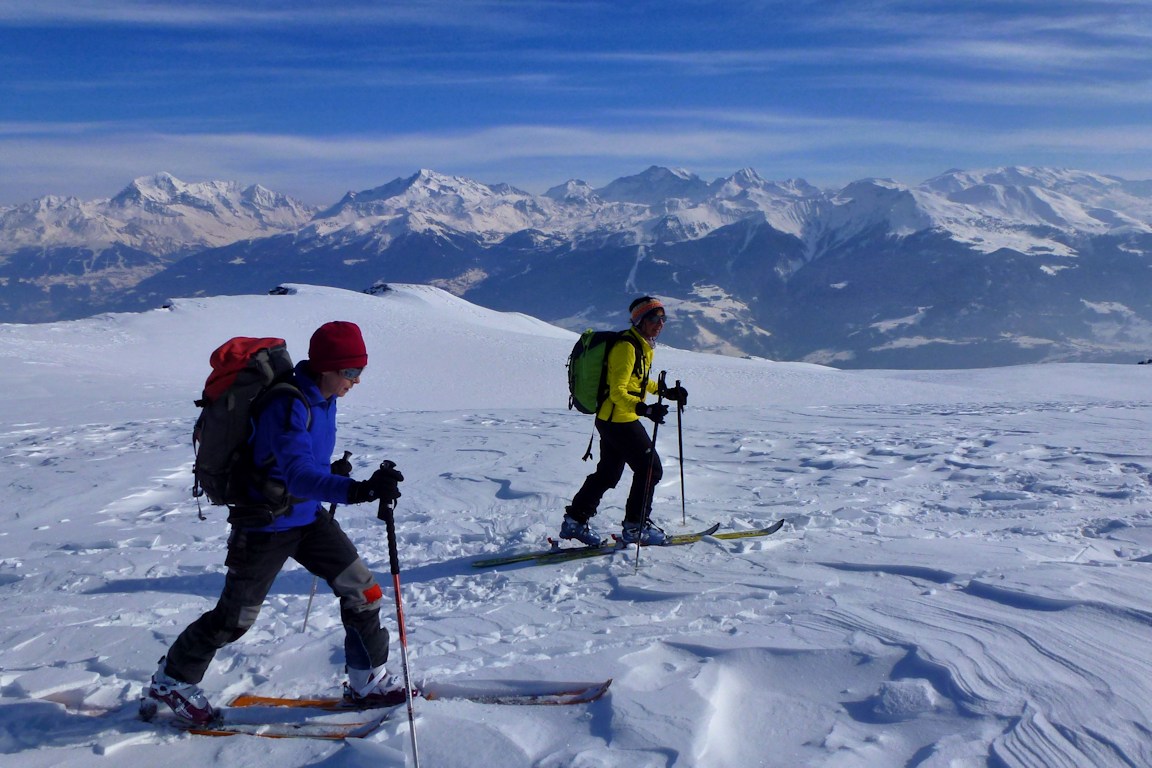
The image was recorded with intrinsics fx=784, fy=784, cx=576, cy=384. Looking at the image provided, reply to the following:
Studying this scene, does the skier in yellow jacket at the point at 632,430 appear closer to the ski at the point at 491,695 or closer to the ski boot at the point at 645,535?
the ski boot at the point at 645,535

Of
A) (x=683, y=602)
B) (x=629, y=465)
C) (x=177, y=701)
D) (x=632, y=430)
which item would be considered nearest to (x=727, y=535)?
(x=629, y=465)

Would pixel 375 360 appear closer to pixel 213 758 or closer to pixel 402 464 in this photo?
pixel 402 464

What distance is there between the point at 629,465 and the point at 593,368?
925mm

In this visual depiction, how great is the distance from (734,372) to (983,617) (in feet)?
78.2

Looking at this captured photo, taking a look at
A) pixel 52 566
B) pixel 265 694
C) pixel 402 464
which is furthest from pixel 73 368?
pixel 265 694

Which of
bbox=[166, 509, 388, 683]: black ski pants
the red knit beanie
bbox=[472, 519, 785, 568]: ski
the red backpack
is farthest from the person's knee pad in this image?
bbox=[472, 519, 785, 568]: ski

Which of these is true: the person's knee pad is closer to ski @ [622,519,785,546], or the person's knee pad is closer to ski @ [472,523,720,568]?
ski @ [472,523,720,568]

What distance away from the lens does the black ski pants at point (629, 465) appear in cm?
664

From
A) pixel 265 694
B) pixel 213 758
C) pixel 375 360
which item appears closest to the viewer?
pixel 213 758

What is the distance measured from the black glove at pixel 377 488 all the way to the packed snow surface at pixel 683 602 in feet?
3.75

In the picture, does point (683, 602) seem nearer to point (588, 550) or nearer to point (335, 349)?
point (588, 550)

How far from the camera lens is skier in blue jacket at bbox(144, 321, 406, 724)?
370 centimetres

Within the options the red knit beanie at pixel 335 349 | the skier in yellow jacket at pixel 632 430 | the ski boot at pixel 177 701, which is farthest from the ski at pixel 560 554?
the red knit beanie at pixel 335 349

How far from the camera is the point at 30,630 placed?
535cm
